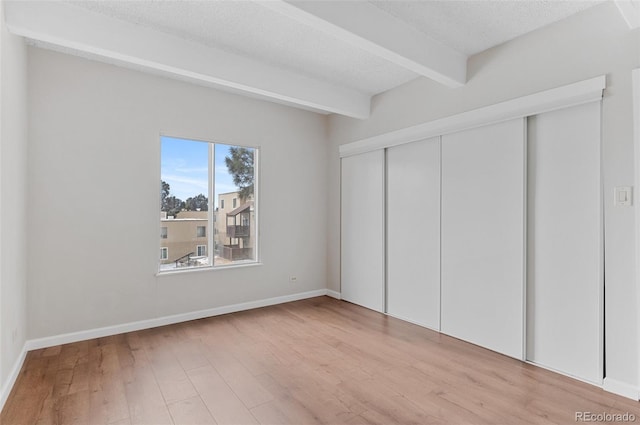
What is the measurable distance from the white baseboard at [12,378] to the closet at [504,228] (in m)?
3.70

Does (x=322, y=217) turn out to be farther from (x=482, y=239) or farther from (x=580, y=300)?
(x=580, y=300)

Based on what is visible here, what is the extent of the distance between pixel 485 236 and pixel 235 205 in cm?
310

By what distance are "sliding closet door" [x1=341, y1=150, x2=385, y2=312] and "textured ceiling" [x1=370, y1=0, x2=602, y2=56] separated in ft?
5.63

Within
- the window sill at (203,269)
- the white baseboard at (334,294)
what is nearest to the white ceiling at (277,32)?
the window sill at (203,269)

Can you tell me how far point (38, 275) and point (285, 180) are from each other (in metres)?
3.01

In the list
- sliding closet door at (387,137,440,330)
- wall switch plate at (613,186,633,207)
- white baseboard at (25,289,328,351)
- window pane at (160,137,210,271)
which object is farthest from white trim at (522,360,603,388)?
window pane at (160,137,210,271)

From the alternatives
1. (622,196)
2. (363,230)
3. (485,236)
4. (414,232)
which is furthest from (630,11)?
(363,230)

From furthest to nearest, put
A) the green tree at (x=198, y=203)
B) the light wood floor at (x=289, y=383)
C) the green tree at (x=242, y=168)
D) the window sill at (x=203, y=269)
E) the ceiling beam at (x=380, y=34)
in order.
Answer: the green tree at (x=242, y=168), the green tree at (x=198, y=203), the window sill at (x=203, y=269), the ceiling beam at (x=380, y=34), the light wood floor at (x=289, y=383)

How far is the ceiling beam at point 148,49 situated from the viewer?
256 centimetres

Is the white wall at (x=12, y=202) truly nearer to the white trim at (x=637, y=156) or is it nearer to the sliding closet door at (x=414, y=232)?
the sliding closet door at (x=414, y=232)

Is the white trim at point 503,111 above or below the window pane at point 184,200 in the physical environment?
above

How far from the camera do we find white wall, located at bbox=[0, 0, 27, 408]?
2369 mm

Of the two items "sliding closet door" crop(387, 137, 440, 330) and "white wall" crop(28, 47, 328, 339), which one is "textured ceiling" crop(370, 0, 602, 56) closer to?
"sliding closet door" crop(387, 137, 440, 330)

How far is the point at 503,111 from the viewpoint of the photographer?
123 inches
